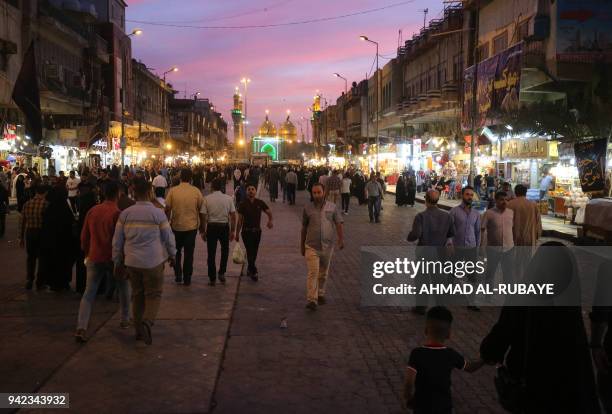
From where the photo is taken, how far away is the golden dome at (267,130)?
519 ft

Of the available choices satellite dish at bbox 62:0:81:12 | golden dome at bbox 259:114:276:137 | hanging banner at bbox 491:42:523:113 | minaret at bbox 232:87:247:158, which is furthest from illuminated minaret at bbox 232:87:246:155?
hanging banner at bbox 491:42:523:113

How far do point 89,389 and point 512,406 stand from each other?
3765 millimetres

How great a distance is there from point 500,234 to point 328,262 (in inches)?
103

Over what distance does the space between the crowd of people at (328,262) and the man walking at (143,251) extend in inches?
0.4

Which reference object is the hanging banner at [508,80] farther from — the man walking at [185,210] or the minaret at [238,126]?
the minaret at [238,126]

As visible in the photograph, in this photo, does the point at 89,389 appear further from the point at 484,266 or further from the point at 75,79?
the point at 75,79

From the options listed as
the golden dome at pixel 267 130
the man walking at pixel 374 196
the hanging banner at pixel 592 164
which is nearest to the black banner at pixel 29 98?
the man walking at pixel 374 196

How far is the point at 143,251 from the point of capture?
23.8ft

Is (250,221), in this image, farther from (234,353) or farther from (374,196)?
(374,196)

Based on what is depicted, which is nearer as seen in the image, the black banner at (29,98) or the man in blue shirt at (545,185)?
the black banner at (29,98)

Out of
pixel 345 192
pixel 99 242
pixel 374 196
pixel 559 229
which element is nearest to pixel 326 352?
pixel 99 242

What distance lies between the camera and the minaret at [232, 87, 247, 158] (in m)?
186

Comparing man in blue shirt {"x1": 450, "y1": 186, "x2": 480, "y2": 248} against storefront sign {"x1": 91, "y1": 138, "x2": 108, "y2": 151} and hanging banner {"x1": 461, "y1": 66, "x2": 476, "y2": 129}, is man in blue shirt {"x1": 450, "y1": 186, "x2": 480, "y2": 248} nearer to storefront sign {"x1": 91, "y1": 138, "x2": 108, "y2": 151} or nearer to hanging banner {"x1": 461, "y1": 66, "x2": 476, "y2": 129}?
hanging banner {"x1": 461, "y1": 66, "x2": 476, "y2": 129}

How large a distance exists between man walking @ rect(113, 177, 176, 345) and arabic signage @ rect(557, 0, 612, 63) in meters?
20.1
